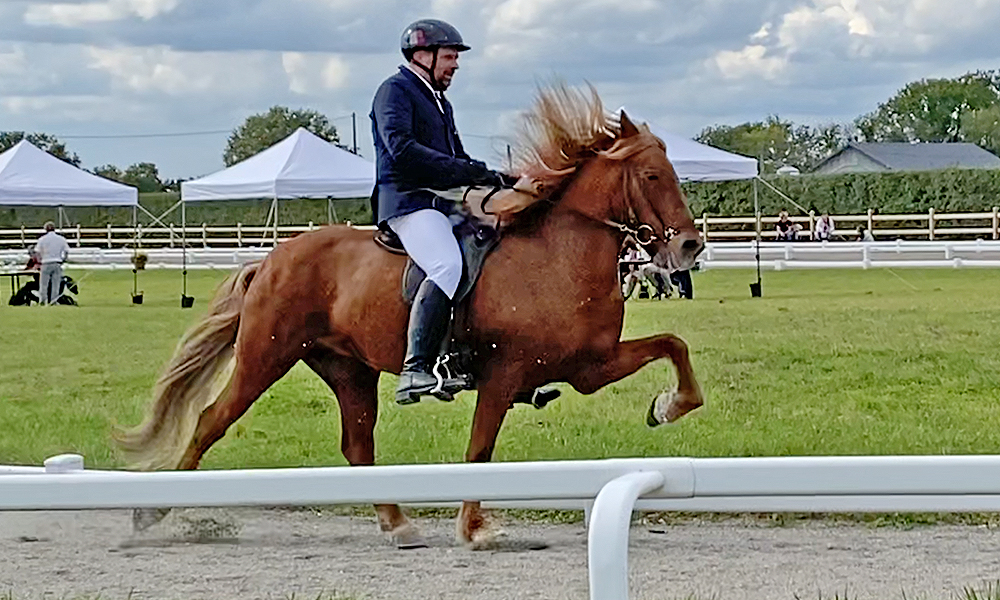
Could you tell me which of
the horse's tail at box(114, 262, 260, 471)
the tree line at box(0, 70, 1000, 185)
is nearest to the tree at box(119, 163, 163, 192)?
the tree line at box(0, 70, 1000, 185)

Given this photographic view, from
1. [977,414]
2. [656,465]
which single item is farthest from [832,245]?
[656,465]

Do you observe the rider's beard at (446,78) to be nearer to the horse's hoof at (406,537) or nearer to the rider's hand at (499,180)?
the rider's hand at (499,180)

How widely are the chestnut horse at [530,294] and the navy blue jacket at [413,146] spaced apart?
0.35m

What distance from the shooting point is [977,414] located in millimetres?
10188

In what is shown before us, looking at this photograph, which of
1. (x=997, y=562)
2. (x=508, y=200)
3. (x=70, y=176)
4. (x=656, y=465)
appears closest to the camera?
(x=656, y=465)

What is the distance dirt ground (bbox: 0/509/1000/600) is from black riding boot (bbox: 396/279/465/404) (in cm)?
71

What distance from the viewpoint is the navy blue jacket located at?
20.3ft

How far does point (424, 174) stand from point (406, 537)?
163cm

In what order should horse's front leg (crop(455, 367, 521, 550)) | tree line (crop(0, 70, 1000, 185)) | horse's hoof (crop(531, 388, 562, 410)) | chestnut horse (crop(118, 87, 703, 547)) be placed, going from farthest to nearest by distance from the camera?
tree line (crop(0, 70, 1000, 185)), horse's hoof (crop(531, 388, 562, 410)), horse's front leg (crop(455, 367, 521, 550)), chestnut horse (crop(118, 87, 703, 547))

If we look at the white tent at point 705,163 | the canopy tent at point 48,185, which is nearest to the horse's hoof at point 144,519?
the white tent at point 705,163

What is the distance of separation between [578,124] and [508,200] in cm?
44

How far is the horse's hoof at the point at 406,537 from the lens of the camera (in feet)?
22.1

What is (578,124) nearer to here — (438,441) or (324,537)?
(324,537)

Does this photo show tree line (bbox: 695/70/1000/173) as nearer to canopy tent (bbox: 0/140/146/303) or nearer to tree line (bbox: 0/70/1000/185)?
tree line (bbox: 0/70/1000/185)
